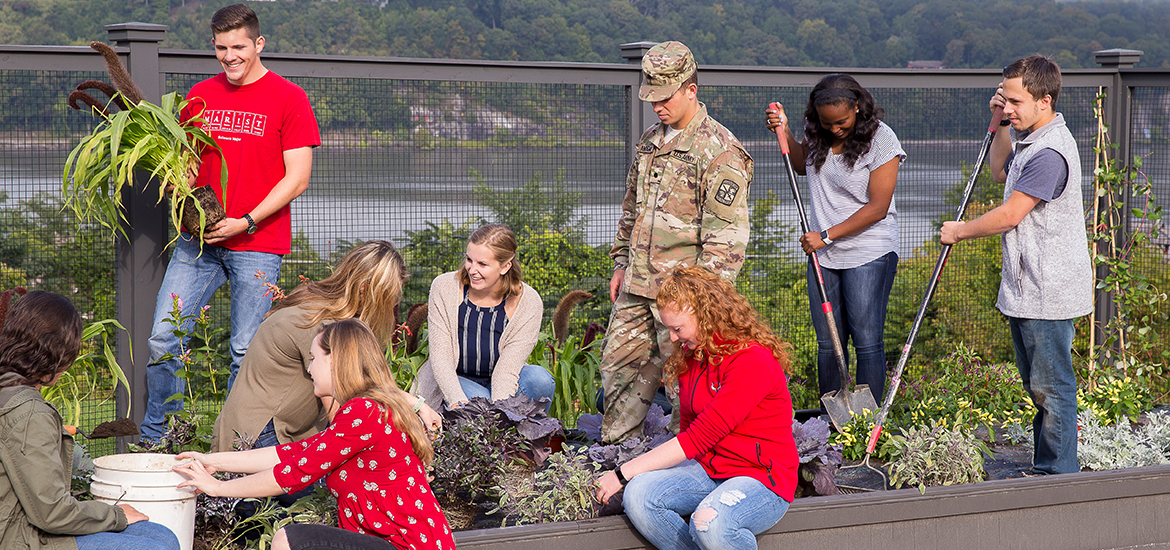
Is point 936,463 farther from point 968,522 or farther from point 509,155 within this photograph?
point 509,155

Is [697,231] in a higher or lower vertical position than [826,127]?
lower

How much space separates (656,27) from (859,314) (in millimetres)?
22446

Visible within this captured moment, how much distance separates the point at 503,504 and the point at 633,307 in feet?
3.16

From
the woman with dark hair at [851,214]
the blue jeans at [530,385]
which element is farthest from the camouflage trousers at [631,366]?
the woman with dark hair at [851,214]

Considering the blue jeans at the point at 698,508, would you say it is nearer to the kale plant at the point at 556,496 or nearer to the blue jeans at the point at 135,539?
the kale plant at the point at 556,496

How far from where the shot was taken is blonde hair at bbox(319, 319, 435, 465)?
2.66 meters

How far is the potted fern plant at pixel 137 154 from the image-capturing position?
3.56 meters

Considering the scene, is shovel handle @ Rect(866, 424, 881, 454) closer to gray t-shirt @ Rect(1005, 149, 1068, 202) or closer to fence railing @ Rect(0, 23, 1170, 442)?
gray t-shirt @ Rect(1005, 149, 1068, 202)

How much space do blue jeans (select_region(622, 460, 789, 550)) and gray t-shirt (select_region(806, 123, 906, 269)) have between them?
4.91 feet

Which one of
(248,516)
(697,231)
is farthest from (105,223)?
(697,231)

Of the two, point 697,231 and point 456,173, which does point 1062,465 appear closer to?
point 697,231

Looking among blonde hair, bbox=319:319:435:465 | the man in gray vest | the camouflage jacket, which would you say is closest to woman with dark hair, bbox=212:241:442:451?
blonde hair, bbox=319:319:435:465

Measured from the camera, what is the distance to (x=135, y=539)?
8.20 ft

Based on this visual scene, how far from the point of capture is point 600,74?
481cm
